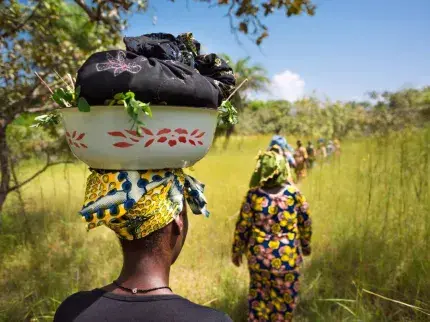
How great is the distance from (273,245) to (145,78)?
2.23 m

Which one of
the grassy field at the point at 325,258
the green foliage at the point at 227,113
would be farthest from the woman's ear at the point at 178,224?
the grassy field at the point at 325,258

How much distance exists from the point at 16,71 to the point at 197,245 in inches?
120

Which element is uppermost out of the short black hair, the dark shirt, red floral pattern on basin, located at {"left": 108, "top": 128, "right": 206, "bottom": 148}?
red floral pattern on basin, located at {"left": 108, "top": 128, "right": 206, "bottom": 148}

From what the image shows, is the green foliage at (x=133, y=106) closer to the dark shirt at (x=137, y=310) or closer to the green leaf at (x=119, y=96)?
the green leaf at (x=119, y=96)

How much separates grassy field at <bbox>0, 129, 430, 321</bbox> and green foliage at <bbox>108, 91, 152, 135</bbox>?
2004 millimetres

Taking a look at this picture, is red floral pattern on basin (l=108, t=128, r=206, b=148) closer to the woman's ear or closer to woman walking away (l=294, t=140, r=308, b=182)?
the woman's ear

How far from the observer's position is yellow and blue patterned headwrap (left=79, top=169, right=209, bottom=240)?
1.13 metres

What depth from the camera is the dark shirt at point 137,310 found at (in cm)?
105

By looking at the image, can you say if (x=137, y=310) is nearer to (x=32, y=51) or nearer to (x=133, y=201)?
(x=133, y=201)

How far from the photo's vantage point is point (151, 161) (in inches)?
45.4

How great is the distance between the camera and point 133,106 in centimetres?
101

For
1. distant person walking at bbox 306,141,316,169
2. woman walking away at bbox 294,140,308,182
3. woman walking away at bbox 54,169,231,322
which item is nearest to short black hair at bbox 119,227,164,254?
woman walking away at bbox 54,169,231,322

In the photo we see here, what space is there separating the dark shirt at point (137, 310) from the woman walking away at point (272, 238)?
195 centimetres

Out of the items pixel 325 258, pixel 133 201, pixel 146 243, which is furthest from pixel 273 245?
pixel 133 201
